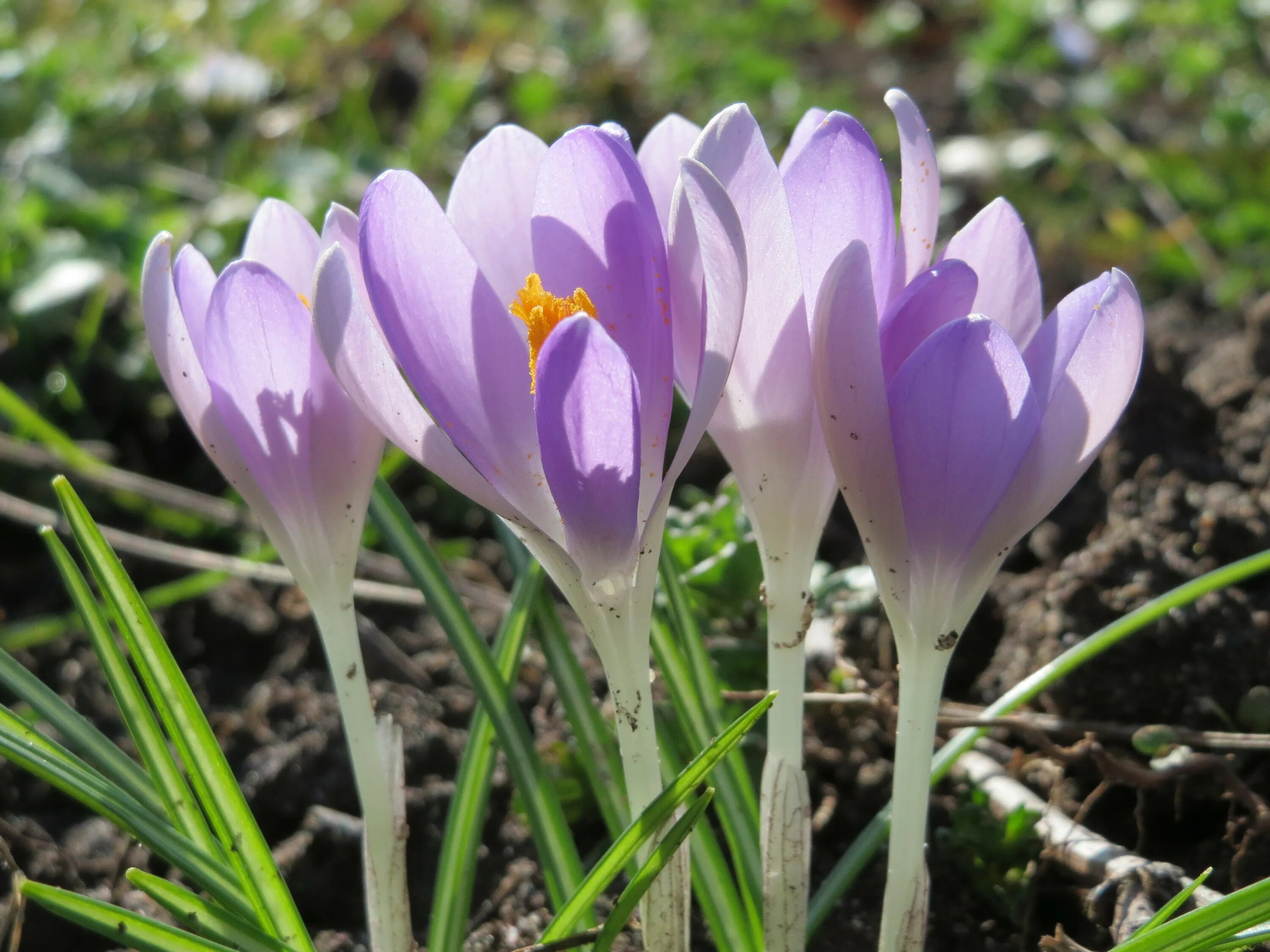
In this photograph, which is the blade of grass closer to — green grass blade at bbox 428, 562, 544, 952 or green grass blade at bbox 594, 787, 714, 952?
green grass blade at bbox 428, 562, 544, 952

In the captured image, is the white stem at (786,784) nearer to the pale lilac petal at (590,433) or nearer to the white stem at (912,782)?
the white stem at (912,782)

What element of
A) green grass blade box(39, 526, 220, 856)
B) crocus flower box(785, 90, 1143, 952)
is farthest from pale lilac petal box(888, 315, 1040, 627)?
green grass blade box(39, 526, 220, 856)

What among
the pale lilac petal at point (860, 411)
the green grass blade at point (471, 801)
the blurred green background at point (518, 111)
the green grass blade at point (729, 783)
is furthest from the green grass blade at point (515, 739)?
the blurred green background at point (518, 111)

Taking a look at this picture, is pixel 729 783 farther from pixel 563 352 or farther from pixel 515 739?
pixel 563 352

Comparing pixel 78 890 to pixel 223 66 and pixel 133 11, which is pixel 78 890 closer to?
pixel 223 66

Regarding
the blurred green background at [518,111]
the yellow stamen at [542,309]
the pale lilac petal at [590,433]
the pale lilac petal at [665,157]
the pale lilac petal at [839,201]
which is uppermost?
the blurred green background at [518,111]

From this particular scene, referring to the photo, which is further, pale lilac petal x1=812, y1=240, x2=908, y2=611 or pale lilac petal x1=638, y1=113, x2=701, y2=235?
pale lilac petal x1=638, y1=113, x2=701, y2=235

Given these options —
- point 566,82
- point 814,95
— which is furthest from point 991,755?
point 566,82
